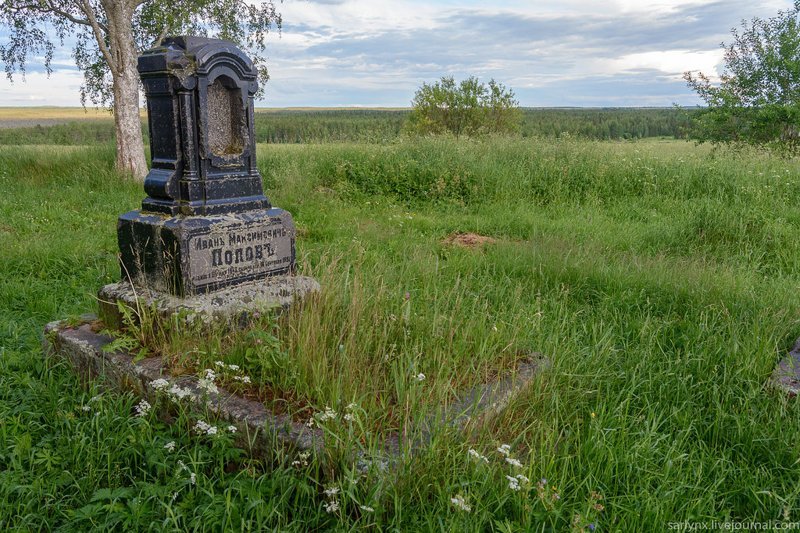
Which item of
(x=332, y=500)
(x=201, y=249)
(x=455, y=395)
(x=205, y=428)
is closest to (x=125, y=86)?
(x=201, y=249)

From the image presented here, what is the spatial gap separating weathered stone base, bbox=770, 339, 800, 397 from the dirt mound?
153 inches

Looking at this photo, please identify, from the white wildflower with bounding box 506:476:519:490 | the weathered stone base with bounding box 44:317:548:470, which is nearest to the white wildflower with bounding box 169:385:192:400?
the weathered stone base with bounding box 44:317:548:470

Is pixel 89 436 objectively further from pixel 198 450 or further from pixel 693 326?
pixel 693 326

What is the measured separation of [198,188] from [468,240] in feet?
14.0

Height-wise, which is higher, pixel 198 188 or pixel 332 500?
pixel 198 188

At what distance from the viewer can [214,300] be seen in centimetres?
391

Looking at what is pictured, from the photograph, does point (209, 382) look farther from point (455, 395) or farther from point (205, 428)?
point (455, 395)

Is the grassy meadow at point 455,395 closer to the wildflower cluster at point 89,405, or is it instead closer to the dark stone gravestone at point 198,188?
the wildflower cluster at point 89,405

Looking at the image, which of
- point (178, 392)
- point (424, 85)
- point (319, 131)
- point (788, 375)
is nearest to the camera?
point (178, 392)

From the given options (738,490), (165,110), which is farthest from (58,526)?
(738,490)

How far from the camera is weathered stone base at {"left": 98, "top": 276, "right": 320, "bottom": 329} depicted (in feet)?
12.4

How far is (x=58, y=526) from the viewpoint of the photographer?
254cm

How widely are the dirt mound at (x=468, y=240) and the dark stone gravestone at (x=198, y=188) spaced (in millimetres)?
3353

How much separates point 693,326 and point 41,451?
13.7 feet
